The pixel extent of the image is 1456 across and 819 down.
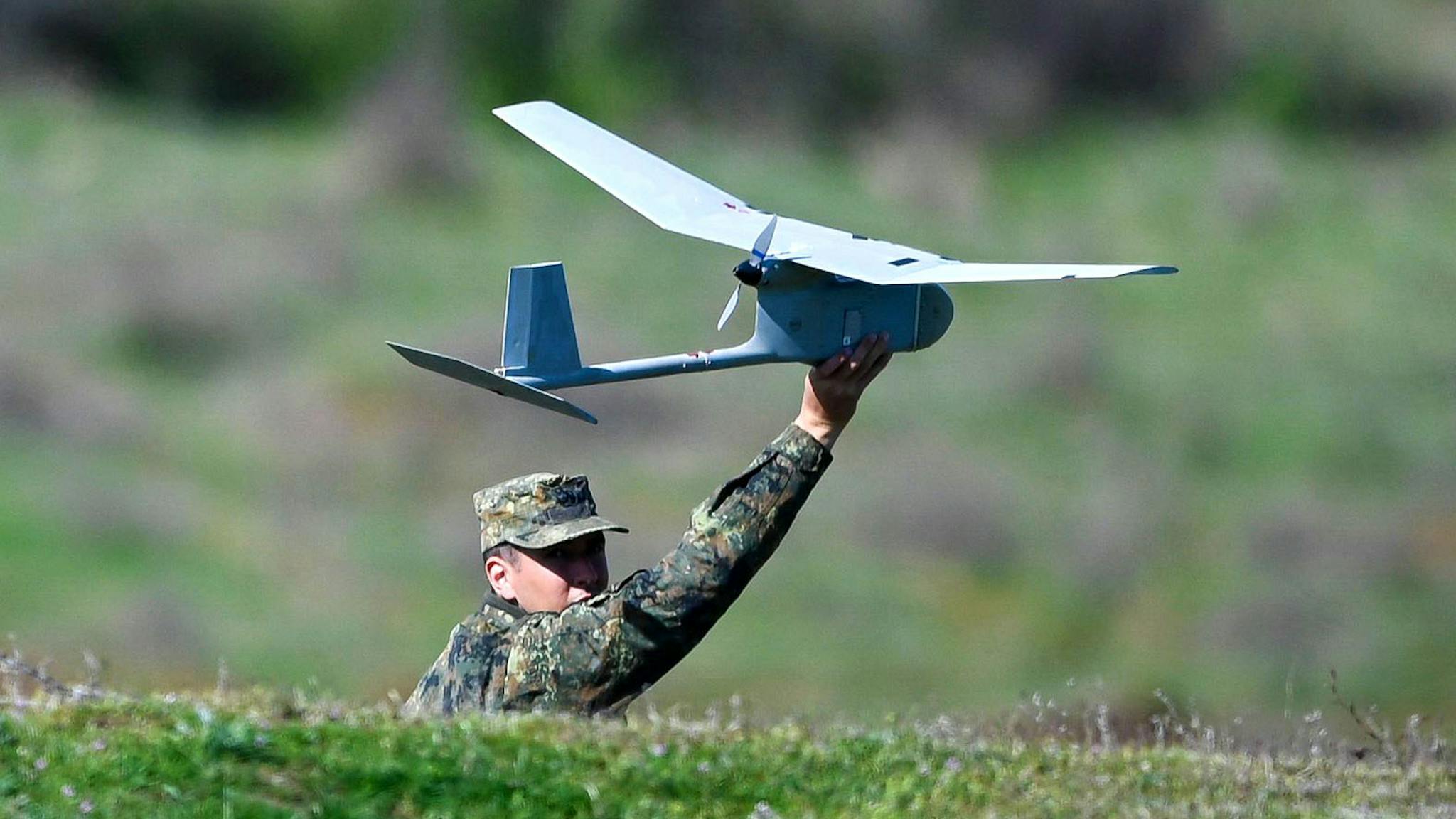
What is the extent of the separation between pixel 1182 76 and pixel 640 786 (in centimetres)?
6863

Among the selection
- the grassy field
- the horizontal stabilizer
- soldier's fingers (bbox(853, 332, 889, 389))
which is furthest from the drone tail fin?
the grassy field

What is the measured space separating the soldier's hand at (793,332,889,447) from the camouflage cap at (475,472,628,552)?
2.35 ft

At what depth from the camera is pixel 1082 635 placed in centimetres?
4769

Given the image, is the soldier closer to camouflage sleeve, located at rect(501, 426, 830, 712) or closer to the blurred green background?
camouflage sleeve, located at rect(501, 426, 830, 712)

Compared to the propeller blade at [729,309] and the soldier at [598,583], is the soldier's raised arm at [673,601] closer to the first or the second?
the soldier at [598,583]

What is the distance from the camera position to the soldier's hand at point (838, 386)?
8320 millimetres

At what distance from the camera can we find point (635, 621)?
804 cm

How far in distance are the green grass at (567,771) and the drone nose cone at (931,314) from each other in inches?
52.6

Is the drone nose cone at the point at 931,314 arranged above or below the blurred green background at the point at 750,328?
below

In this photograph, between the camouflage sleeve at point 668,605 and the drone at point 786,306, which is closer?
the camouflage sleeve at point 668,605

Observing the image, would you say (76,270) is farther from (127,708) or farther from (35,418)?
Answer: (127,708)

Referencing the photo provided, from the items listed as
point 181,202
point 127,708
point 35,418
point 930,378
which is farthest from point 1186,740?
point 181,202

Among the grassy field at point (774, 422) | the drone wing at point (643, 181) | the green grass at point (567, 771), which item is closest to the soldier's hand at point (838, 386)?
the drone wing at point (643, 181)

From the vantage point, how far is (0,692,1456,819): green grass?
23.4 ft
